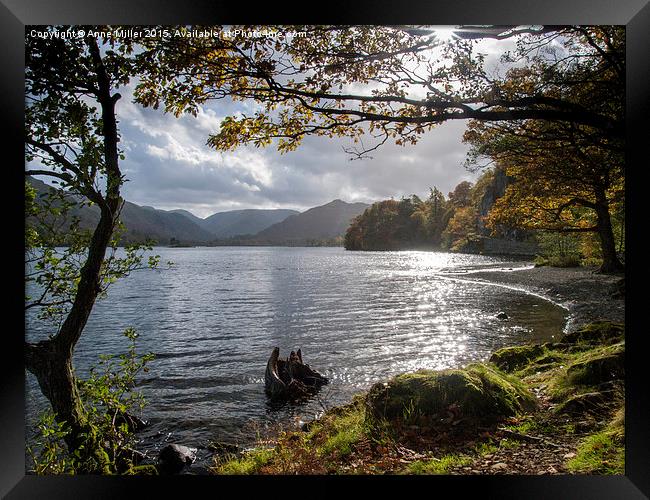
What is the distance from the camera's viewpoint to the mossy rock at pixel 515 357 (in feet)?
23.8

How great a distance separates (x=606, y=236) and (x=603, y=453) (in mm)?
3774

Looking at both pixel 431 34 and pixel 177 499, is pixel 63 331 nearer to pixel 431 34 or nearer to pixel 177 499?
pixel 177 499

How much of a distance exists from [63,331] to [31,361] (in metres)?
0.50

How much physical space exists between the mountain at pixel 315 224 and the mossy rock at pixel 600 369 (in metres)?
4.58

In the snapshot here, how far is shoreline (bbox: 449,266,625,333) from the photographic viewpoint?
743 centimetres

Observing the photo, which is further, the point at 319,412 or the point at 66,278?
the point at 319,412

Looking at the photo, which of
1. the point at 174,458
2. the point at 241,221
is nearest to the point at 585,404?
the point at 174,458

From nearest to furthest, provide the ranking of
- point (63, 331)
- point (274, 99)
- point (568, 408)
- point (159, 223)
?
point (568, 408) < point (63, 331) < point (274, 99) < point (159, 223)

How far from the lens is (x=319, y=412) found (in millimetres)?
7715

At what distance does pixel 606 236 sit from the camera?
6270 mm

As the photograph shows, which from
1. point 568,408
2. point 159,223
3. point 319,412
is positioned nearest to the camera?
point 568,408

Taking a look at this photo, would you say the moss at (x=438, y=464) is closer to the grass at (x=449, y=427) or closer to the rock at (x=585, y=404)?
the grass at (x=449, y=427)

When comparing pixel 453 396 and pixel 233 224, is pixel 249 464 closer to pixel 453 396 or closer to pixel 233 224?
pixel 453 396

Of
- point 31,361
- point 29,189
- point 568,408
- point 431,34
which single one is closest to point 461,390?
point 568,408
